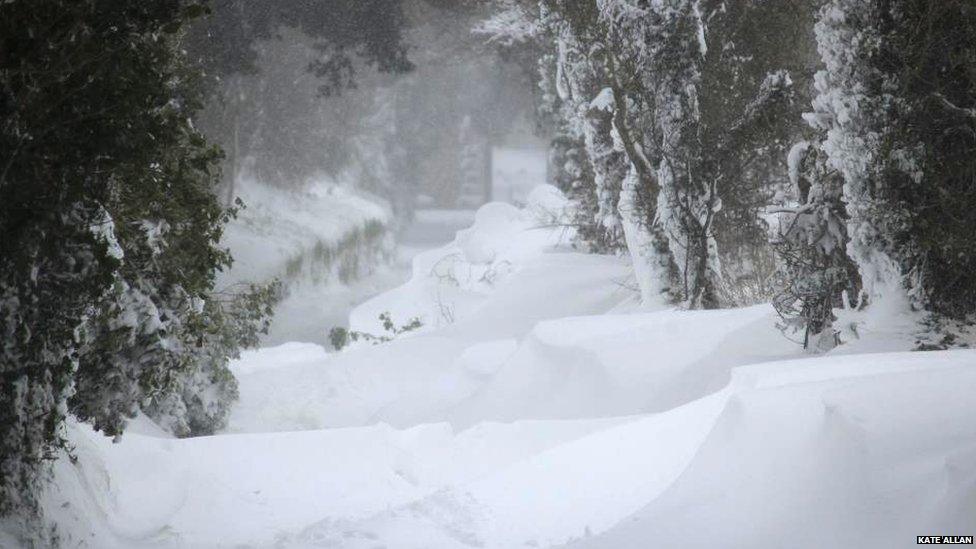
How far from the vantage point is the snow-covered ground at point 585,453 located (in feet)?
14.9

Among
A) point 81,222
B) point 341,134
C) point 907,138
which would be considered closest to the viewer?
point 81,222

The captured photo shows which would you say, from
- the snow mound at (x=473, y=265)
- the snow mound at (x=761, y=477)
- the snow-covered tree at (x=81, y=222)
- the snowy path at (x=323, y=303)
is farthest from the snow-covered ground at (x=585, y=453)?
the snowy path at (x=323, y=303)

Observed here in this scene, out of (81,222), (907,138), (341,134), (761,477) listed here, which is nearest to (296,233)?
(341,134)

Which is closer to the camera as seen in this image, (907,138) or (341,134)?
(907,138)

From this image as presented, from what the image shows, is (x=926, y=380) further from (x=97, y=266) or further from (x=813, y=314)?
(x=813, y=314)

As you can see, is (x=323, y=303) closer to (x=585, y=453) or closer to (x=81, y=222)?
(x=585, y=453)

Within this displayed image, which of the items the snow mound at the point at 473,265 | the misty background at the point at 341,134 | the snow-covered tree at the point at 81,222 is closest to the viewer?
the snow-covered tree at the point at 81,222

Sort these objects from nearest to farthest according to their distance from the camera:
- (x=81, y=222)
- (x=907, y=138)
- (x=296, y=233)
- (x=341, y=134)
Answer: (x=81, y=222) → (x=907, y=138) → (x=296, y=233) → (x=341, y=134)

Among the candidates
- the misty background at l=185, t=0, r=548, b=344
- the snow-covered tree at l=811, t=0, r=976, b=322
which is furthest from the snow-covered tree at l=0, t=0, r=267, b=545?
the misty background at l=185, t=0, r=548, b=344

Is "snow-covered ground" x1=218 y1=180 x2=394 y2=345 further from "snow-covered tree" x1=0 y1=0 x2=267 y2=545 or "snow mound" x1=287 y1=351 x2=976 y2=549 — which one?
"snow mound" x1=287 y1=351 x2=976 y2=549

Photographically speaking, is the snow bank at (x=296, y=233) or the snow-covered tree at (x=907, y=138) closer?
the snow-covered tree at (x=907, y=138)

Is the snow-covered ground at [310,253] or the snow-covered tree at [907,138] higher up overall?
the snow-covered tree at [907,138]

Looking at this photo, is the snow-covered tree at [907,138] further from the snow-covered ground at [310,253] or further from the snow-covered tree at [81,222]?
the snow-covered ground at [310,253]

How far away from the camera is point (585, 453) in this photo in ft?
22.4
